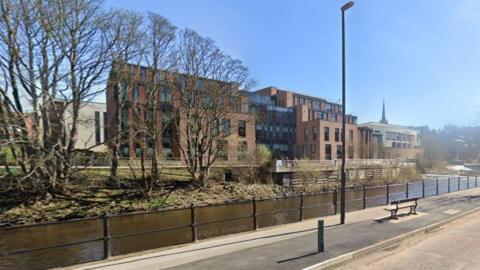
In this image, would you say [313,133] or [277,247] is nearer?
[277,247]

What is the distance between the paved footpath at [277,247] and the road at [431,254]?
0.51 meters

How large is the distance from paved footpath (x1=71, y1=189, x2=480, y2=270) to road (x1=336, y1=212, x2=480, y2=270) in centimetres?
51

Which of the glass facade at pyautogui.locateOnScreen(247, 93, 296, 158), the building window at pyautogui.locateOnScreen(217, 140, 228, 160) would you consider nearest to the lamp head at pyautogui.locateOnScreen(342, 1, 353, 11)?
the building window at pyautogui.locateOnScreen(217, 140, 228, 160)

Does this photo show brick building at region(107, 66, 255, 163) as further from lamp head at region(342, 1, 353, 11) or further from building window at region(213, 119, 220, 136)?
lamp head at region(342, 1, 353, 11)

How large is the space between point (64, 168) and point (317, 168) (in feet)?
85.9

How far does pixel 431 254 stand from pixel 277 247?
3.64 meters

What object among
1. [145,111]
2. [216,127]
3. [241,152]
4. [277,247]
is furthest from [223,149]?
[277,247]

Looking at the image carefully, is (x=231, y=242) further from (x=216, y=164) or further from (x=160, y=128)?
(x=216, y=164)

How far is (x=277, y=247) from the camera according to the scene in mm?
7664

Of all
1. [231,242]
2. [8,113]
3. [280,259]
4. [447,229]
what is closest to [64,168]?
[8,113]

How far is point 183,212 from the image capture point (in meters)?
21.4

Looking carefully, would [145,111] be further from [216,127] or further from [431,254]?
[431,254]

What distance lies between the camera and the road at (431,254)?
649 centimetres

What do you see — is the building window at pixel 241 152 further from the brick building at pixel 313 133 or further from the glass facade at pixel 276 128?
the glass facade at pixel 276 128
